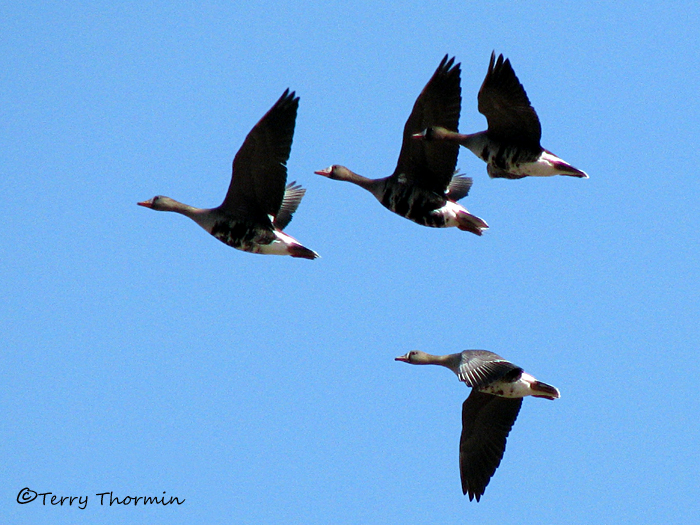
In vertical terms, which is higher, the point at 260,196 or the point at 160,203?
the point at 260,196

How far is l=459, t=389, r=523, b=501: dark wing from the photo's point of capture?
21.3 meters

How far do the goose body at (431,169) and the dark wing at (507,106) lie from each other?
888mm

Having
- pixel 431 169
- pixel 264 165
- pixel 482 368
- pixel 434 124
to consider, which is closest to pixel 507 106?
pixel 434 124

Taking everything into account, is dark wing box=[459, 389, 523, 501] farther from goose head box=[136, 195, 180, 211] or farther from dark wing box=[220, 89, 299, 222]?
goose head box=[136, 195, 180, 211]

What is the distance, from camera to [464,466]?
70.4 feet

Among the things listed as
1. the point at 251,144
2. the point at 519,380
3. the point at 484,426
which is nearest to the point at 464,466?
the point at 484,426

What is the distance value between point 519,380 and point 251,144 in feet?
19.1

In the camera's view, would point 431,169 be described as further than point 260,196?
Yes

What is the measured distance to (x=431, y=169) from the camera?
21.6m

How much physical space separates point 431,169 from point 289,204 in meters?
3.22

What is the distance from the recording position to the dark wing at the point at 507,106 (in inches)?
790

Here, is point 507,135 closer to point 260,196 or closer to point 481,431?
point 260,196

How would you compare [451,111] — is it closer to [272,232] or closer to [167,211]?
[272,232]

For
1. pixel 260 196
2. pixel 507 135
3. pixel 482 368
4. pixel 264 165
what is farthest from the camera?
pixel 507 135
